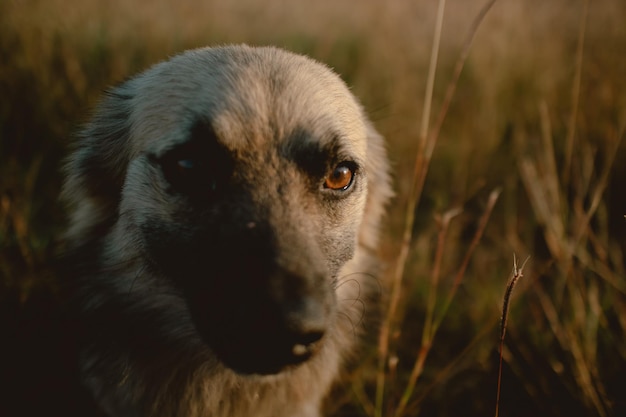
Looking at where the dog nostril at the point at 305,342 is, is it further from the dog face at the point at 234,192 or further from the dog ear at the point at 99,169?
the dog ear at the point at 99,169

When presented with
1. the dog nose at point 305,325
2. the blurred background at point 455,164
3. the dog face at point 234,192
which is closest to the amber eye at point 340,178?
the dog face at point 234,192

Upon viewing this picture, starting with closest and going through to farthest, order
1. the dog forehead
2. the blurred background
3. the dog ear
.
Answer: the dog forehead < the dog ear < the blurred background

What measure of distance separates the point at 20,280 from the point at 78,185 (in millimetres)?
640

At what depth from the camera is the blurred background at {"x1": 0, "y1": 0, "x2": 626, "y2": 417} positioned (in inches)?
108

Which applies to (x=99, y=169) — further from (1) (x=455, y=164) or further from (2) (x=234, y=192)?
(1) (x=455, y=164)

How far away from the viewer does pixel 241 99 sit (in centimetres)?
197

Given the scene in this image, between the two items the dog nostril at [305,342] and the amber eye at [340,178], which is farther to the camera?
the amber eye at [340,178]

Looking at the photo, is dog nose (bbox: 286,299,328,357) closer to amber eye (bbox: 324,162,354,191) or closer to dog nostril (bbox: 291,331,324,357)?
dog nostril (bbox: 291,331,324,357)

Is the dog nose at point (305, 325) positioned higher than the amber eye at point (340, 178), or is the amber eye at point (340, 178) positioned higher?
the amber eye at point (340, 178)

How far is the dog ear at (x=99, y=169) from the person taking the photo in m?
2.27

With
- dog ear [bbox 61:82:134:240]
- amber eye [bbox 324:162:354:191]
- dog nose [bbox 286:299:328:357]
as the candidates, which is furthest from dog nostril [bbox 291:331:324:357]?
dog ear [bbox 61:82:134:240]

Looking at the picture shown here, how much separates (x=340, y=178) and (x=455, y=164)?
8.77 ft

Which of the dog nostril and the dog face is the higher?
the dog face

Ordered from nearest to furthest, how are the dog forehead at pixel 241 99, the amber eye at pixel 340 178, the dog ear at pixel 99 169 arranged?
Answer: the dog forehead at pixel 241 99 → the amber eye at pixel 340 178 → the dog ear at pixel 99 169
